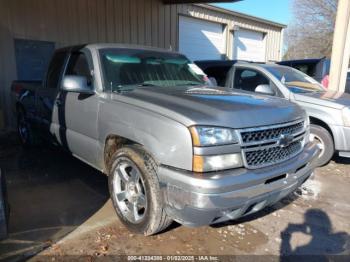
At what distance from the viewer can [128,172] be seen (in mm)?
3395

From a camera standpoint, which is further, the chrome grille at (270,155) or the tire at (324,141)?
the tire at (324,141)

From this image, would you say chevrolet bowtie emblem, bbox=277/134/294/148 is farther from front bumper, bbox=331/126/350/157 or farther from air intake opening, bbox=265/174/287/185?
front bumper, bbox=331/126/350/157

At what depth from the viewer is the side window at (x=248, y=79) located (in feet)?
20.6

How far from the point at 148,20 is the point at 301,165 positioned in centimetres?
949

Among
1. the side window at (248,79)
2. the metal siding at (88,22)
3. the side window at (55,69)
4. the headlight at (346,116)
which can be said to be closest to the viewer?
the side window at (55,69)

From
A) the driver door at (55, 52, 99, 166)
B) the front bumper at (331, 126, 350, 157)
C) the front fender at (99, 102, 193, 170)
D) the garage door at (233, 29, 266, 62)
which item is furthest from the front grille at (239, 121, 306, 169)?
the garage door at (233, 29, 266, 62)

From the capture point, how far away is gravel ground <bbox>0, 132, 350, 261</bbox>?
3105 millimetres

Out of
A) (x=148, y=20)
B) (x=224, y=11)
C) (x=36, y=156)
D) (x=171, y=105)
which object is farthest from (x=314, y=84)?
(x=224, y=11)

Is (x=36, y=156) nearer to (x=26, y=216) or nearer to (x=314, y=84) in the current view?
(x=26, y=216)

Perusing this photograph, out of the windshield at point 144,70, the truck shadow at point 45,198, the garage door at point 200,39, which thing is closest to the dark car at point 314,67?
the garage door at point 200,39

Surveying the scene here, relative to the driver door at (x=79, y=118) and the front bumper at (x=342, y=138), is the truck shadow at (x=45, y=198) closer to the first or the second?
the driver door at (x=79, y=118)

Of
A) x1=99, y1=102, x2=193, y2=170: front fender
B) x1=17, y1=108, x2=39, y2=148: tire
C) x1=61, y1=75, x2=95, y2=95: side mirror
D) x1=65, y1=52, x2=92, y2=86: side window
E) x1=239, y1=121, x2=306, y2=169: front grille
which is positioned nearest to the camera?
x1=99, y1=102, x2=193, y2=170: front fender

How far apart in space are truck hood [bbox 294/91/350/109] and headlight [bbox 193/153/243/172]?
3353 mm

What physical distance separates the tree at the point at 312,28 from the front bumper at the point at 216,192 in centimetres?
3307
